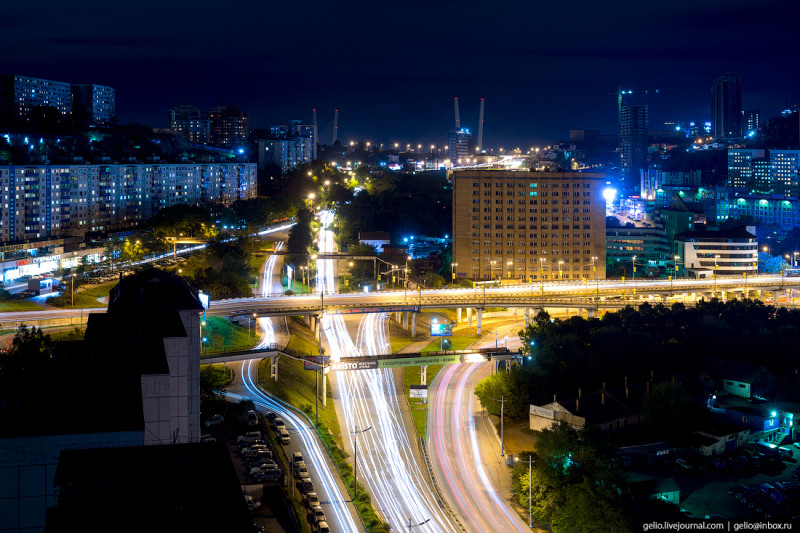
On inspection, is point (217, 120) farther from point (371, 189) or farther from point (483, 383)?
point (483, 383)

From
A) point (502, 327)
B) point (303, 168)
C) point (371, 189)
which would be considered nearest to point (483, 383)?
point (502, 327)

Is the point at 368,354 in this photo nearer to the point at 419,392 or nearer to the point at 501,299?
the point at 419,392

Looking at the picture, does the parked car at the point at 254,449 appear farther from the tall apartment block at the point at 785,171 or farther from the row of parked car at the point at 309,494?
the tall apartment block at the point at 785,171

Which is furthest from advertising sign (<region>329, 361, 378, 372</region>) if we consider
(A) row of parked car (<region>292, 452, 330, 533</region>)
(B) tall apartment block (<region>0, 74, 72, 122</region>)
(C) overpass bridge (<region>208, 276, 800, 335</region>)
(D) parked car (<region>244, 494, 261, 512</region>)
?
(B) tall apartment block (<region>0, 74, 72, 122</region>)

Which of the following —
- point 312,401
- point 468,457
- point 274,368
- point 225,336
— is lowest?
point 468,457

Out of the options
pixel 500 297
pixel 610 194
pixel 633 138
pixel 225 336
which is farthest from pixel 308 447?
pixel 633 138

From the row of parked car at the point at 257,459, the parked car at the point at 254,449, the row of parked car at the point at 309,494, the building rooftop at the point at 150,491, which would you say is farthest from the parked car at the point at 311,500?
the building rooftop at the point at 150,491
